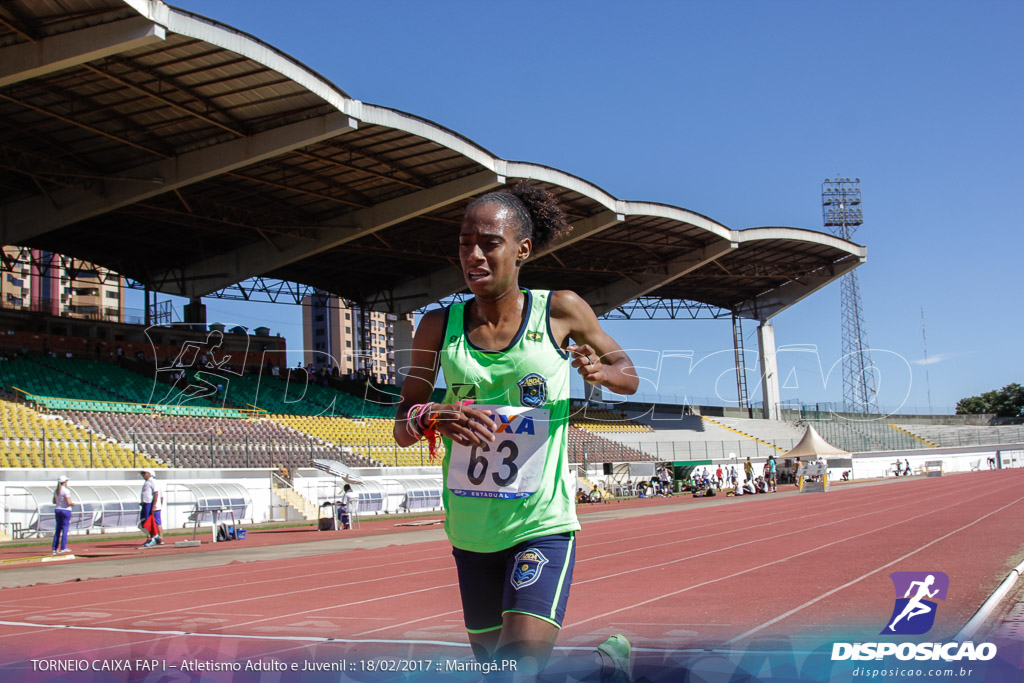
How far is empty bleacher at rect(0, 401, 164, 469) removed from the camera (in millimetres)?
22237

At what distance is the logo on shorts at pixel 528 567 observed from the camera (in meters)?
2.94

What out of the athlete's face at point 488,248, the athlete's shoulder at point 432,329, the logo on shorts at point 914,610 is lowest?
the logo on shorts at point 914,610

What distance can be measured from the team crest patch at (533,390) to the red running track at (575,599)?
314 centimetres

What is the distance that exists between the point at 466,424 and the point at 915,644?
3.20m

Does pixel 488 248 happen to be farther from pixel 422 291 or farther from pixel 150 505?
pixel 422 291

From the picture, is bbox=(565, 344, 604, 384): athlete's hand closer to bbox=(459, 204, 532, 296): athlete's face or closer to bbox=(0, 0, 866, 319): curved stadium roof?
bbox=(459, 204, 532, 296): athlete's face

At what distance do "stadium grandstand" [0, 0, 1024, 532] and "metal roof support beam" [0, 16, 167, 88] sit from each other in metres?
0.05

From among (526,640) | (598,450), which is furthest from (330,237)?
(526,640)

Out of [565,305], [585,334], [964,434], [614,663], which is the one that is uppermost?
[565,305]

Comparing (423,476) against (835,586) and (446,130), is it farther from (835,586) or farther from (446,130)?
(835,586)

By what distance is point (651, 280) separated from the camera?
161 ft

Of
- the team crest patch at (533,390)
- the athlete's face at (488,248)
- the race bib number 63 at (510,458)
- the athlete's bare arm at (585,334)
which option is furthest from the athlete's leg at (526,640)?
the athlete's face at (488,248)

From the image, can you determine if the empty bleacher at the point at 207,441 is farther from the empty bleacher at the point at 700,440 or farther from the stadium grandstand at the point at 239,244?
the empty bleacher at the point at 700,440

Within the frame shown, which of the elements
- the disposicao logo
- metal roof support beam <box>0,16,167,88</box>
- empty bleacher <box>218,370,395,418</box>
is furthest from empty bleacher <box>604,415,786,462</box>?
the disposicao logo
